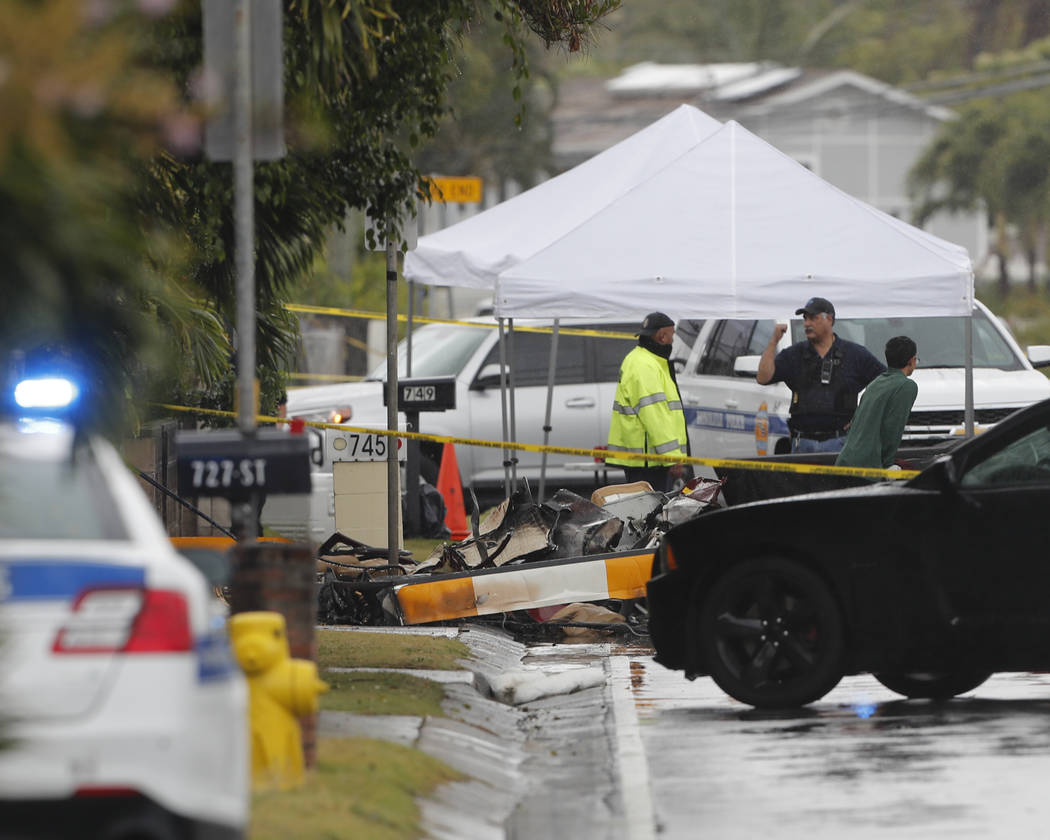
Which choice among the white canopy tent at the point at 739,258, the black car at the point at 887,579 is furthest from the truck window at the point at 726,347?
the black car at the point at 887,579

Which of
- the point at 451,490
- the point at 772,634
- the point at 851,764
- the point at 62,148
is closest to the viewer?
the point at 62,148

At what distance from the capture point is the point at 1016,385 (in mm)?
15391

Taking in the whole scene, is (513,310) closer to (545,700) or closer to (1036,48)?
(545,700)

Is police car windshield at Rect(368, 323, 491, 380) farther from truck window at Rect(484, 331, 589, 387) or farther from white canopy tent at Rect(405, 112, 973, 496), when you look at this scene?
white canopy tent at Rect(405, 112, 973, 496)

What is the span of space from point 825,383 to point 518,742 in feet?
18.8

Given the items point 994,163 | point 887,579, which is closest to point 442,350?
point 887,579

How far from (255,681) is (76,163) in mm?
3271

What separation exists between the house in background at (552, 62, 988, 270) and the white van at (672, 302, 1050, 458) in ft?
162

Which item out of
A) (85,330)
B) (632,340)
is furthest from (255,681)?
(632,340)

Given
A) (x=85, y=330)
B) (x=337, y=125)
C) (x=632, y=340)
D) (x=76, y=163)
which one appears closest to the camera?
(x=76, y=163)

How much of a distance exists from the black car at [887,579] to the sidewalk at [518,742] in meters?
0.74

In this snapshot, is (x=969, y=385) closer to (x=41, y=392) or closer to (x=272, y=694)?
(x=41, y=392)

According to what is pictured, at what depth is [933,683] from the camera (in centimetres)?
955

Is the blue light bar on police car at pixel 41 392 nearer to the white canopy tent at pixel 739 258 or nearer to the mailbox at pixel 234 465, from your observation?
the mailbox at pixel 234 465
